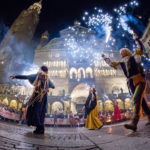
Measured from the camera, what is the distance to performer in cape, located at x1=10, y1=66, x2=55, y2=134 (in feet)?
10.8

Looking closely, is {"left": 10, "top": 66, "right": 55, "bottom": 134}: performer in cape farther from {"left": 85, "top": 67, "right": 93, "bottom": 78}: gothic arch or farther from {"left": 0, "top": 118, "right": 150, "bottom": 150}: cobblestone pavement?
{"left": 85, "top": 67, "right": 93, "bottom": 78}: gothic arch

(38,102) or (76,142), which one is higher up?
(38,102)

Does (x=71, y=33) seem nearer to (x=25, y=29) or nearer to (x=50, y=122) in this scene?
(x=25, y=29)

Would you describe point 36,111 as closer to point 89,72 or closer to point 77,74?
point 77,74

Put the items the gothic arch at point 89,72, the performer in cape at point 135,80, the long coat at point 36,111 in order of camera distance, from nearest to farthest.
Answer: the performer in cape at point 135,80 → the long coat at point 36,111 → the gothic arch at point 89,72

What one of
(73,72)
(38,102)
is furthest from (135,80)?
(73,72)

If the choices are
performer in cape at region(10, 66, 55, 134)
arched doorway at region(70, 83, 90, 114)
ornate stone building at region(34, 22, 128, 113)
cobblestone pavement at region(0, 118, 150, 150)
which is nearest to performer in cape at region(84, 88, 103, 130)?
performer in cape at region(10, 66, 55, 134)

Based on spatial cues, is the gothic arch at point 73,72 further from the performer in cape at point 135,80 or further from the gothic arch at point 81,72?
the performer in cape at point 135,80

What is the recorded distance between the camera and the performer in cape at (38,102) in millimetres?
3291

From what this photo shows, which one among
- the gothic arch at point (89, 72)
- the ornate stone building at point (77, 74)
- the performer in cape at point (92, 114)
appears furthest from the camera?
the gothic arch at point (89, 72)

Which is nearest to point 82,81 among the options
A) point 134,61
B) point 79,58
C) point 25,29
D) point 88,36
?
point 79,58

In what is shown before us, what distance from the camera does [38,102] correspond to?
11.6 feet

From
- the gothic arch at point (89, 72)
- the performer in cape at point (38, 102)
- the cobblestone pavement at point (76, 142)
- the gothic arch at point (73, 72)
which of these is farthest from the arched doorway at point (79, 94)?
the cobblestone pavement at point (76, 142)

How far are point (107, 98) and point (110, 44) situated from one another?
928 inches
